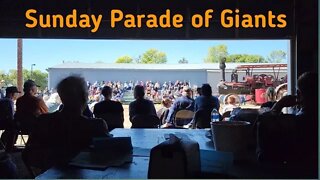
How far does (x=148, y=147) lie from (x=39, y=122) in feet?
1.72

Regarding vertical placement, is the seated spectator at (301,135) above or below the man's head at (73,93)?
below

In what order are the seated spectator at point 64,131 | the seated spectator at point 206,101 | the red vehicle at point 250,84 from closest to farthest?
the seated spectator at point 64,131, the seated spectator at point 206,101, the red vehicle at point 250,84

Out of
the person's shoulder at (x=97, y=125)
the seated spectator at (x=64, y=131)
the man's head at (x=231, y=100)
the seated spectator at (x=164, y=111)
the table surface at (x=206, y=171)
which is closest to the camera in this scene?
the table surface at (x=206, y=171)

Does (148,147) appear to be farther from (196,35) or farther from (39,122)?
(196,35)

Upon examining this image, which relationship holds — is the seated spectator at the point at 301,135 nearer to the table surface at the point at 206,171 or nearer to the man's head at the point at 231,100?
the table surface at the point at 206,171

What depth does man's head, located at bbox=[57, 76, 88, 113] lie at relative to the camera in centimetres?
188

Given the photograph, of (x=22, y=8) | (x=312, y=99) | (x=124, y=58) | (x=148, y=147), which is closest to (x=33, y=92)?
(x=22, y=8)

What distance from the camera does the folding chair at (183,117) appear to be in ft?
15.8

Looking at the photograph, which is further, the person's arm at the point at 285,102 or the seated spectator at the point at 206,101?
the seated spectator at the point at 206,101

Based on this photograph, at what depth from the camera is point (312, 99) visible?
5.28ft

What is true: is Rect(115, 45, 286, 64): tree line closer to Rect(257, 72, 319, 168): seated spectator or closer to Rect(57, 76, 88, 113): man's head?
Rect(57, 76, 88, 113): man's head

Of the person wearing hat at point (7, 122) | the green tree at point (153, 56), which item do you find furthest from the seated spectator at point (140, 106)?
the green tree at point (153, 56)

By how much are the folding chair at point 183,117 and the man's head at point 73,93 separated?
295 centimetres

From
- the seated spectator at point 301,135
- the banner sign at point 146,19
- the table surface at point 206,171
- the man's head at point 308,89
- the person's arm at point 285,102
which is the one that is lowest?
the table surface at point 206,171
